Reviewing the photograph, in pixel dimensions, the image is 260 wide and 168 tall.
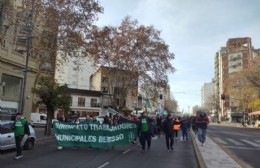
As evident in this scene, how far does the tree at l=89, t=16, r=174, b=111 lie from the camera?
44500 millimetres

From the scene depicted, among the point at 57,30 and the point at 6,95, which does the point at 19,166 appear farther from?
the point at 6,95

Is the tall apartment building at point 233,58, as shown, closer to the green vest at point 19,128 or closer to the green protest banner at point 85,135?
the green protest banner at point 85,135

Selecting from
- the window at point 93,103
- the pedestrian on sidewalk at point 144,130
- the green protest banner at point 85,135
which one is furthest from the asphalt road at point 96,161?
the window at point 93,103

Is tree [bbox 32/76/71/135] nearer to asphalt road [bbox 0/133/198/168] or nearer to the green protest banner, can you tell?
the green protest banner

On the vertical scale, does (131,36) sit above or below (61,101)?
above

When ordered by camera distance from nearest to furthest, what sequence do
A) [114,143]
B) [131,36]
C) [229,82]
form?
[114,143], [131,36], [229,82]

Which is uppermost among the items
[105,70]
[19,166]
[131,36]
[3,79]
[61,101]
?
[131,36]

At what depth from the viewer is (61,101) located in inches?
1128

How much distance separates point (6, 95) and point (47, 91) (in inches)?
317

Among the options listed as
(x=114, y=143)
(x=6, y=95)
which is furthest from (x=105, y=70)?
(x=114, y=143)

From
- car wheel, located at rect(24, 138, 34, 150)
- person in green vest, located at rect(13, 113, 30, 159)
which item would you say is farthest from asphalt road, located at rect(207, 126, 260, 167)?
car wheel, located at rect(24, 138, 34, 150)

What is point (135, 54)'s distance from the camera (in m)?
45.2

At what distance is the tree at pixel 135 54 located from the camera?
44500mm

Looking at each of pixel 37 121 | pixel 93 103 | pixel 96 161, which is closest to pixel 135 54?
pixel 37 121
